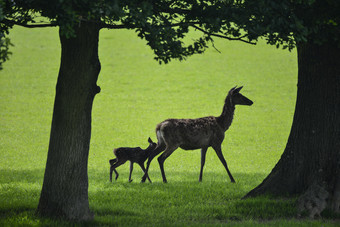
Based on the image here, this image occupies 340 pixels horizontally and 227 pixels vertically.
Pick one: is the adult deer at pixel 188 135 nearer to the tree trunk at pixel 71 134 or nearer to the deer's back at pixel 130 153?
the deer's back at pixel 130 153

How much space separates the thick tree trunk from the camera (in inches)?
397

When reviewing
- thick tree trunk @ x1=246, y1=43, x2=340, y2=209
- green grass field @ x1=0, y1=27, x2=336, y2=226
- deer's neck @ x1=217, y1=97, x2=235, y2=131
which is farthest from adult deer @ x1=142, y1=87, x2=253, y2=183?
thick tree trunk @ x1=246, y1=43, x2=340, y2=209

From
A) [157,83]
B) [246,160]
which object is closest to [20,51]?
[157,83]

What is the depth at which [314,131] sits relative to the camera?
10266mm

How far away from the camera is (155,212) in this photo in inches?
388

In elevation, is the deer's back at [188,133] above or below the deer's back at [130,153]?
above

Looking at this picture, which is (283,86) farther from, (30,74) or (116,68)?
(30,74)

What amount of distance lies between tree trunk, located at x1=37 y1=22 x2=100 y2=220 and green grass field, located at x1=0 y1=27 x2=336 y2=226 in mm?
393

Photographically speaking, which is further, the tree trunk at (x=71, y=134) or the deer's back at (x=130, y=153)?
the deer's back at (x=130, y=153)

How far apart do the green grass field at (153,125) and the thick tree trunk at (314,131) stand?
2.25 feet

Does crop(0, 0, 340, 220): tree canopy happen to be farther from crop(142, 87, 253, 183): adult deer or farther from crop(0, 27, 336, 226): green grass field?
crop(142, 87, 253, 183): adult deer

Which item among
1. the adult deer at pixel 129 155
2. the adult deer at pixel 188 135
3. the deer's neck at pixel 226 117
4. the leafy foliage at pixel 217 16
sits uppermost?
the leafy foliage at pixel 217 16

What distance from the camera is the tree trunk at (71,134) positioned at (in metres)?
8.78

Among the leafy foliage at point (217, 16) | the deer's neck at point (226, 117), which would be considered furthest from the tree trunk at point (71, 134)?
the deer's neck at point (226, 117)
